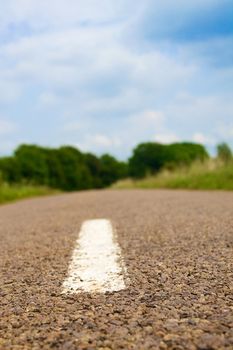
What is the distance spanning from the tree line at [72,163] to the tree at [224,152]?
17.3 m

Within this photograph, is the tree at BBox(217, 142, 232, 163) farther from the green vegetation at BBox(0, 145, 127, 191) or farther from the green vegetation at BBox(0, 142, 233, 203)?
the green vegetation at BBox(0, 145, 127, 191)

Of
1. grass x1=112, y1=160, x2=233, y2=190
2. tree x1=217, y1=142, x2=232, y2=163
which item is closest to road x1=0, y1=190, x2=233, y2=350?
grass x1=112, y1=160, x2=233, y2=190

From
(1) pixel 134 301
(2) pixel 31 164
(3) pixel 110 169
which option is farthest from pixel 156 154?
(1) pixel 134 301

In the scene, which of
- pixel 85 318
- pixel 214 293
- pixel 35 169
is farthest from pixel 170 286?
pixel 35 169

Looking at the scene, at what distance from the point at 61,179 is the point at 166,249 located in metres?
52.2

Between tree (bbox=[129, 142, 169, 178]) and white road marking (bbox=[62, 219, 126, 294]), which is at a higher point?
tree (bbox=[129, 142, 169, 178])

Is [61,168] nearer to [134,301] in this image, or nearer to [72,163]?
[72,163]

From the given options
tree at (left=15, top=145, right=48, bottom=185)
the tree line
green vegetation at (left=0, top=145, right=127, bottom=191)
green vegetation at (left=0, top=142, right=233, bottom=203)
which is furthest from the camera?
tree at (left=15, top=145, right=48, bottom=185)

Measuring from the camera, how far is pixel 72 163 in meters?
59.9

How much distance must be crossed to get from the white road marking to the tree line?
32124mm

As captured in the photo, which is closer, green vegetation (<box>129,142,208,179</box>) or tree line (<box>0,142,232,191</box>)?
tree line (<box>0,142,232,191</box>)

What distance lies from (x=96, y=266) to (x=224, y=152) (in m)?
15.0

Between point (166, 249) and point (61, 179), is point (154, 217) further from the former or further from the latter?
point (61, 179)

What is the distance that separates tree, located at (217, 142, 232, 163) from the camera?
52.2ft
